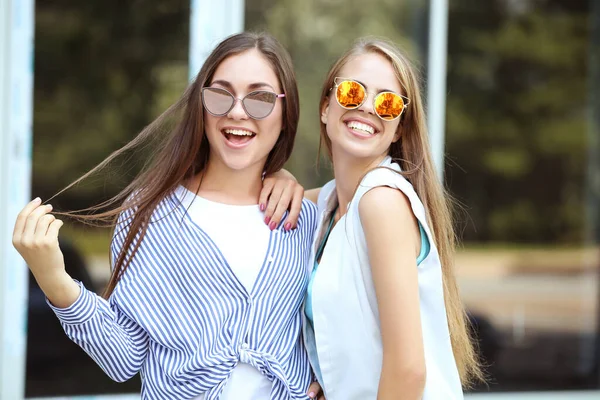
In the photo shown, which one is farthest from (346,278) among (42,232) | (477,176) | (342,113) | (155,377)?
(477,176)

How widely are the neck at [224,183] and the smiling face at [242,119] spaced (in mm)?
55

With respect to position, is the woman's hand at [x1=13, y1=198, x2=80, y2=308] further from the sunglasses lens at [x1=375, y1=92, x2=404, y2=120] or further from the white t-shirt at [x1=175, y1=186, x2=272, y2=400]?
the sunglasses lens at [x1=375, y1=92, x2=404, y2=120]

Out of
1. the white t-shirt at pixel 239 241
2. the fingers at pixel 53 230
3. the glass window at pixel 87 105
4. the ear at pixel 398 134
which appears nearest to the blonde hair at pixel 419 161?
the ear at pixel 398 134

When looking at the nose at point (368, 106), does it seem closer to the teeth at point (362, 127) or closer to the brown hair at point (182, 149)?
the teeth at point (362, 127)

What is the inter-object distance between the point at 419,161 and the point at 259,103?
1.34 ft

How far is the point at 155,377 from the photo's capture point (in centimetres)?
177

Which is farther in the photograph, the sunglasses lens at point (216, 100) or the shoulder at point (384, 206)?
the sunglasses lens at point (216, 100)

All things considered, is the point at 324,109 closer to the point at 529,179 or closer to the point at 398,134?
the point at 398,134

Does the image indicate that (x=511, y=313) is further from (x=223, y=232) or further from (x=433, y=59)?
(x=223, y=232)

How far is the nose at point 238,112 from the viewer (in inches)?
70.8

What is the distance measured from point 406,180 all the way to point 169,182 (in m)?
0.59

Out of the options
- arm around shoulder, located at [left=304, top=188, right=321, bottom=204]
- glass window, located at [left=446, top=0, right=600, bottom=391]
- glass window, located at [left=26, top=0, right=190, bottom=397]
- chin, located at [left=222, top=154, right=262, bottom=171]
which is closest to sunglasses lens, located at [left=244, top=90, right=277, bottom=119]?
chin, located at [left=222, top=154, right=262, bottom=171]

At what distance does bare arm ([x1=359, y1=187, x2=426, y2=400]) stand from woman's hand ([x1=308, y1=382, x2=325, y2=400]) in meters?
0.24

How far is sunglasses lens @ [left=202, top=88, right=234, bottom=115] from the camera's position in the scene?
5.92 ft
